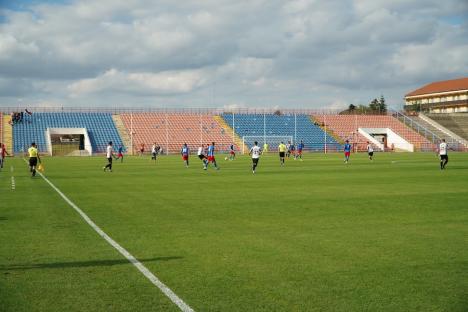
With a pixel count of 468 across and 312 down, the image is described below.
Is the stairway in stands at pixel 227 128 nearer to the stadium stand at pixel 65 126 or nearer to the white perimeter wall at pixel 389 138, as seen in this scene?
the stadium stand at pixel 65 126

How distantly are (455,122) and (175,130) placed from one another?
1841 inches

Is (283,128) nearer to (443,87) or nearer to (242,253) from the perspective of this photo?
(443,87)

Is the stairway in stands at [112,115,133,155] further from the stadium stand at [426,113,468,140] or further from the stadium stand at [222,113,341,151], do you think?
the stadium stand at [426,113,468,140]

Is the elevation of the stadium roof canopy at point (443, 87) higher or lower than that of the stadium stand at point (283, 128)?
higher

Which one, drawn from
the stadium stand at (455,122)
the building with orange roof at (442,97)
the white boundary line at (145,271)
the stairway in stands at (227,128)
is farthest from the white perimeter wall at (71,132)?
the building with orange roof at (442,97)

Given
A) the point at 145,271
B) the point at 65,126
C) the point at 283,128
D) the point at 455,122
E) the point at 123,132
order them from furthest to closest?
the point at 455,122
the point at 283,128
the point at 123,132
the point at 65,126
the point at 145,271

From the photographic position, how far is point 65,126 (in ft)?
256

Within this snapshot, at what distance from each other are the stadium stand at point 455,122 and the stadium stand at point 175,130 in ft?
120

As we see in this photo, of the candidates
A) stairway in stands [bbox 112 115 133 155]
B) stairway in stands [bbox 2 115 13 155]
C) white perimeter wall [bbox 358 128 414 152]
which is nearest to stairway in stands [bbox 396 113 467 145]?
white perimeter wall [bbox 358 128 414 152]

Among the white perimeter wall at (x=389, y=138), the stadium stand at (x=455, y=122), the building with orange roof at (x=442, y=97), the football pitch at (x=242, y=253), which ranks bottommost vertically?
the football pitch at (x=242, y=253)

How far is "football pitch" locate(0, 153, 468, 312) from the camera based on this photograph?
6352 mm

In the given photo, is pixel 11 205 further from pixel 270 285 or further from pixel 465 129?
pixel 465 129

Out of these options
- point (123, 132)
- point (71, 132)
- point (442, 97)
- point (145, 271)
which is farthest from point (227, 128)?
point (145, 271)

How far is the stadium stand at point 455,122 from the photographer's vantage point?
88938 mm
